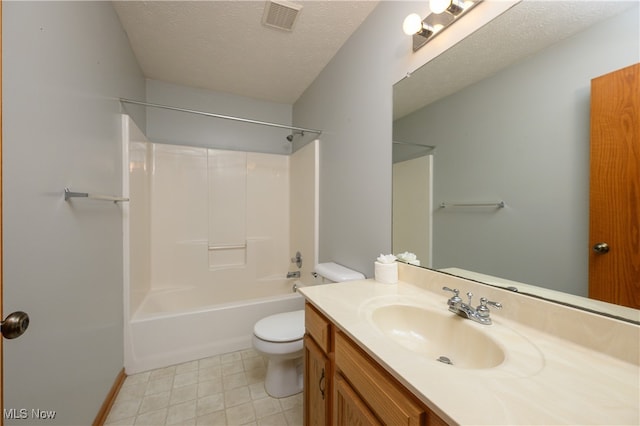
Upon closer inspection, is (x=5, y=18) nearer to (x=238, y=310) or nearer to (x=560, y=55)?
(x=560, y=55)

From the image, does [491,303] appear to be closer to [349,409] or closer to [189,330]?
[349,409]

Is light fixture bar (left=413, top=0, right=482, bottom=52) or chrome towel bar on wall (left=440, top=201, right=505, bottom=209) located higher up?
light fixture bar (left=413, top=0, right=482, bottom=52)

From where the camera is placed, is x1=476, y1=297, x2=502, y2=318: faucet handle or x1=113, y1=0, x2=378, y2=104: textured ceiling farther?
x1=113, y1=0, x2=378, y2=104: textured ceiling

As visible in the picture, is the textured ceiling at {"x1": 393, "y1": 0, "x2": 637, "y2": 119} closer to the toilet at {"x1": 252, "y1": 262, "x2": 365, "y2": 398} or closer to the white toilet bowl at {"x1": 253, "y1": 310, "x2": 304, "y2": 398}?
the toilet at {"x1": 252, "y1": 262, "x2": 365, "y2": 398}

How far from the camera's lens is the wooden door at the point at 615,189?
61cm

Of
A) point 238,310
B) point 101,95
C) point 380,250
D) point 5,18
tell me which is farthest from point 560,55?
point 238,310

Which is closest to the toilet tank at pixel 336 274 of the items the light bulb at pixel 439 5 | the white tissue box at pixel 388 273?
the white tissue box at pixel 388 273

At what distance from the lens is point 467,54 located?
3.39ft

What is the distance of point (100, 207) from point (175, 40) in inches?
55.0

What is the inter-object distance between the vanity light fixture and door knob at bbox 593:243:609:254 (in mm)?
1019

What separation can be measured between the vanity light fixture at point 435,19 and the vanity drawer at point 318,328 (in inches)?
55.5

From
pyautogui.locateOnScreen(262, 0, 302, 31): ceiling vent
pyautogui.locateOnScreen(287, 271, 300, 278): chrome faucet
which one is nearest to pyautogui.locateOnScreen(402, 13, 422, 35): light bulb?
pyautogui.locateOnScreen(262, 0, 302, 31): ceiling vent

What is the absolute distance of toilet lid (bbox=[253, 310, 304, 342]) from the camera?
1457 mm

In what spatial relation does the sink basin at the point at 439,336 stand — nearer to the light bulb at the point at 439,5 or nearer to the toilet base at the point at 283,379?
the toilet base at the point at 283,379
